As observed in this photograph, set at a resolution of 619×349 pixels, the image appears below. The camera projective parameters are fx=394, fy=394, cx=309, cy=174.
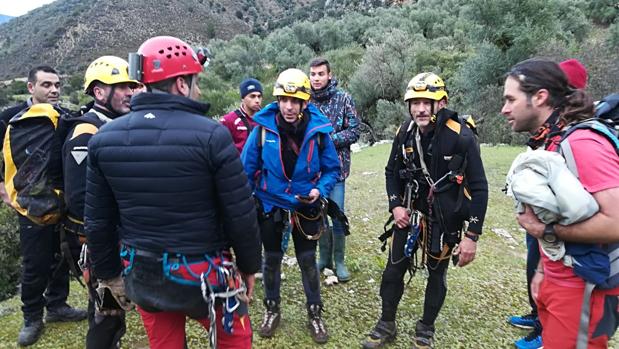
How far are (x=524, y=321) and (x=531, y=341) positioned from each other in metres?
0.45

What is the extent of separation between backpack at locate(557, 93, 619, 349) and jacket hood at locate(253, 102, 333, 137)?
6.55 ft

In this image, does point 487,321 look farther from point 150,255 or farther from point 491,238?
point 150,255

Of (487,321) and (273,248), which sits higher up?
(273,248)

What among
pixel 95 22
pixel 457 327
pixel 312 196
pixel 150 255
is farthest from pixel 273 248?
pixel 95 22

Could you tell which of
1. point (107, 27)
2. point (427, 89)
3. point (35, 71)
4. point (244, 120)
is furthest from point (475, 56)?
point (107, 27)

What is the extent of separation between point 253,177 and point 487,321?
3.04m

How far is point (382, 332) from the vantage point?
151 inches

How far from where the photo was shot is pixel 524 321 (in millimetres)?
4246

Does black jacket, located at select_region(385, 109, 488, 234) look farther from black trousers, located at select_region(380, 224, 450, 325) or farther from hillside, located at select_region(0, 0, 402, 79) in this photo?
hillside, located at select_region(0, 0, 402, 79)

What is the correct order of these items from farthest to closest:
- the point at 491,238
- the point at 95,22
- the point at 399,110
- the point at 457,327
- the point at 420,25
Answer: the point at 95,22 < the point at 420,25 < the point at 399,110 < the point at 491,238 < the point at 457,327

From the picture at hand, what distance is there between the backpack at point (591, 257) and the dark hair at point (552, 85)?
0.44 feet

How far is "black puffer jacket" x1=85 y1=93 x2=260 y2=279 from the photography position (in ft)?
6.78

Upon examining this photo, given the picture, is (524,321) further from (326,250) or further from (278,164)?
(278,164)

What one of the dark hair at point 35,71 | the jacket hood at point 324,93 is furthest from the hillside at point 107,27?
the jacket hood at point 324,93
